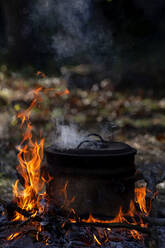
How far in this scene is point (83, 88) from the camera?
10438 millimetres

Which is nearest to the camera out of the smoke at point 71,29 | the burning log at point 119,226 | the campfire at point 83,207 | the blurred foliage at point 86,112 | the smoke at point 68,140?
the burning log at point 119,226

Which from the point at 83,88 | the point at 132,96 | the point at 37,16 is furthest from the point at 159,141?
the point at 37,16

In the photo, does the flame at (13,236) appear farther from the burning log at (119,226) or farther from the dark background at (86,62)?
the dark background at (86,62)

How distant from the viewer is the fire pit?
125 inches

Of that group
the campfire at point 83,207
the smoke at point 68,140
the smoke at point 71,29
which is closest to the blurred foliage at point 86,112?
the smoke at point 71,29

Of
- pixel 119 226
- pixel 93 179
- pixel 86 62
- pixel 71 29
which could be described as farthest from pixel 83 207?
pixel 86 62

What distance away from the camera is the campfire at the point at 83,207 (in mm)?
3086

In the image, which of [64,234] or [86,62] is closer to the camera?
[64,234]

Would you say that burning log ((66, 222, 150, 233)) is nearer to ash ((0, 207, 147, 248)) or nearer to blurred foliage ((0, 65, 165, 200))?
ash ((0, 207, 147, 248))

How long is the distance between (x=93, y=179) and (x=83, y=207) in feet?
1.13

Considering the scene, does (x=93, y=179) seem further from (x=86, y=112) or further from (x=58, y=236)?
(x=86, y=112)

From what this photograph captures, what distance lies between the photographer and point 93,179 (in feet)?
10.5

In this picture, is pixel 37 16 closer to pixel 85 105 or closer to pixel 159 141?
pixel 85 105

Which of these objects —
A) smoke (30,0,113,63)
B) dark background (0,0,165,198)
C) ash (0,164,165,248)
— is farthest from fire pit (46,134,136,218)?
smoke (30,0,113,63)
